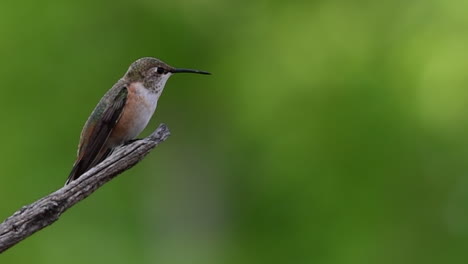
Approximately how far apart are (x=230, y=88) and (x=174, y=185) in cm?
214

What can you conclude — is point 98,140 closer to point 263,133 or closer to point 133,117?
point 133,117

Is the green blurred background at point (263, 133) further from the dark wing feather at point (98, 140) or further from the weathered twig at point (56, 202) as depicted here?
the weathered twig at point (56, 202)

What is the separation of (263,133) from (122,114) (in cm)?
967

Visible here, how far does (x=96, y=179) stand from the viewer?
16.4ft

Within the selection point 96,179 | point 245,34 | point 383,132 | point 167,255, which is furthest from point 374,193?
point 96,179

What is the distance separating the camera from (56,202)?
485 centimetres

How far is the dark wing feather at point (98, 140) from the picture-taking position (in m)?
5.96

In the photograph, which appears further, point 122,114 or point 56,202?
point 122,114

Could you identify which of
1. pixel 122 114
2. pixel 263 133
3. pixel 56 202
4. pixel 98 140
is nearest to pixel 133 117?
pixel 122 114

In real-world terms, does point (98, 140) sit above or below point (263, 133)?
above

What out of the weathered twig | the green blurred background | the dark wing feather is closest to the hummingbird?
the dark wing feather

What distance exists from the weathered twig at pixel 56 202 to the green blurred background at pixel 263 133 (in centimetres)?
941

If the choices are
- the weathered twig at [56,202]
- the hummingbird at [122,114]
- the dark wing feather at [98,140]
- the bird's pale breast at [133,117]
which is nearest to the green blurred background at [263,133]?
the hummingbird at [122,114]

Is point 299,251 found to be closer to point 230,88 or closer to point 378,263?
point 378,263
